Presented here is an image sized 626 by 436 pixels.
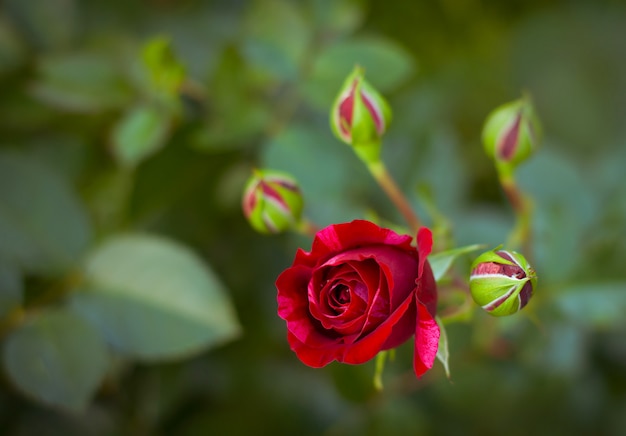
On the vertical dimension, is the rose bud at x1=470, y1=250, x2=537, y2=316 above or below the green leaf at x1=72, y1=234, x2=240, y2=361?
above

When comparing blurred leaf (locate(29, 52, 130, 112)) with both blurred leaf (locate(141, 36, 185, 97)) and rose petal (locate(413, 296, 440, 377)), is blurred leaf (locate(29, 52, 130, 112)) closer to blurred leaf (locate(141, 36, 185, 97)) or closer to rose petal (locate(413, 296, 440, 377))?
blurred leaf (locate(141, 36, 185, 97))

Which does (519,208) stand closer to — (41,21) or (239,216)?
(239,216)

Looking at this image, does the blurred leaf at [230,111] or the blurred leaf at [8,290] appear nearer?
the blurred leaf at [8,290]

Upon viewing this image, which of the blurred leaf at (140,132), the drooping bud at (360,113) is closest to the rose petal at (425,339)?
the drooping bud at (360,113)

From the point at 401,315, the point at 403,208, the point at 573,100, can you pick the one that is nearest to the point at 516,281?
the point at 401,315

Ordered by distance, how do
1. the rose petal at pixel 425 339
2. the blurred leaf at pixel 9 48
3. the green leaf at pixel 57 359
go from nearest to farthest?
the rose petal at pixel 425 339 < the green leaf at pixel 57 359 < the blurred leaf at pixel 9 48

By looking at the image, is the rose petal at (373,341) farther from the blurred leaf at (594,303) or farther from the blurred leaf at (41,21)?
the blurred leaf at (41,21)

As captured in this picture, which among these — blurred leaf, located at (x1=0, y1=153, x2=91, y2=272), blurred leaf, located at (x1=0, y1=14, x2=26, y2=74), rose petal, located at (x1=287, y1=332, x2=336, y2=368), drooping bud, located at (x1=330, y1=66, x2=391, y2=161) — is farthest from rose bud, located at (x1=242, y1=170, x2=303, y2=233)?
blurred leaf, located at (x1=0, y1=14, x2=26, y2=74)
